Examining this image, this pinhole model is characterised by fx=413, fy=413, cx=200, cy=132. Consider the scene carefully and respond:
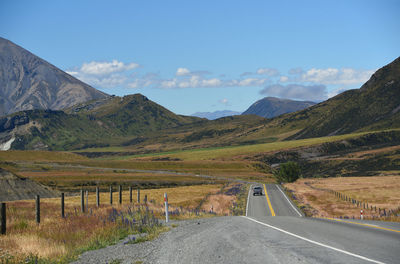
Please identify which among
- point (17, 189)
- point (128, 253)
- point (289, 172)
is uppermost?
point (128, 253)

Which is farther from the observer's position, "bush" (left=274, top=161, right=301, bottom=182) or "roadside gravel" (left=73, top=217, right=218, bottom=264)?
"bush" (left=274, top=161, right=301, bottom=182)

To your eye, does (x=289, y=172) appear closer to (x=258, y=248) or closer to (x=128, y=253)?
(x=258, y=248)

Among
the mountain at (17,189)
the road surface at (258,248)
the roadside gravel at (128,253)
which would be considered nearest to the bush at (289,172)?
the mountain at (17,189)

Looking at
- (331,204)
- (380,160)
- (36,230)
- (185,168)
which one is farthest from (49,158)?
(36,230)

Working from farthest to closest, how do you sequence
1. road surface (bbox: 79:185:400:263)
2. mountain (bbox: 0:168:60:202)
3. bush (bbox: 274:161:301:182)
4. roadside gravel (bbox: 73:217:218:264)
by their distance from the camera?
bush (bbox: 274:161:301:182)
mountain (bbox: 0:168:60:202)
roadside gravel (bbox: 73:217:218:264)
road surface (bbox: 79:185:400:263)

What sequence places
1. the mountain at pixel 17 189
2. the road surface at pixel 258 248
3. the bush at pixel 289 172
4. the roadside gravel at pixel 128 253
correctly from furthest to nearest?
the bush at pixel 289 172
the mountain at pixel 17 189
the roadside gravel at pixel 128 253
the road surface at pixel 258 248

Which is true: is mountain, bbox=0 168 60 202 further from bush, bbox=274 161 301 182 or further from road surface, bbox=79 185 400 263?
bush, bbox=274 161 301 182

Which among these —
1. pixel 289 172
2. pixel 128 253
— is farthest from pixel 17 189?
pixel 289 172

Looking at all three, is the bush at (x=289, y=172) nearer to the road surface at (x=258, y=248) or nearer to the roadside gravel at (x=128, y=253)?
the road surface at (x=258, y=248)

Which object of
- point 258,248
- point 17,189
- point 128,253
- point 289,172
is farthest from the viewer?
point 289,172

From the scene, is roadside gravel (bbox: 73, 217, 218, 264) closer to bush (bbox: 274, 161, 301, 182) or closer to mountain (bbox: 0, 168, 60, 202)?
mountain (bbox: 0, 168, 60, 202)

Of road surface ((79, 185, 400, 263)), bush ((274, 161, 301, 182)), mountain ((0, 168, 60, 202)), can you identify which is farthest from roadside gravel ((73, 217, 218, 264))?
bush ((274, 161, 301, 182))

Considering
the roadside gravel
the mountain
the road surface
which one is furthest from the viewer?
the mountain

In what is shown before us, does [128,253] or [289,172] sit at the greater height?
[128,253]
